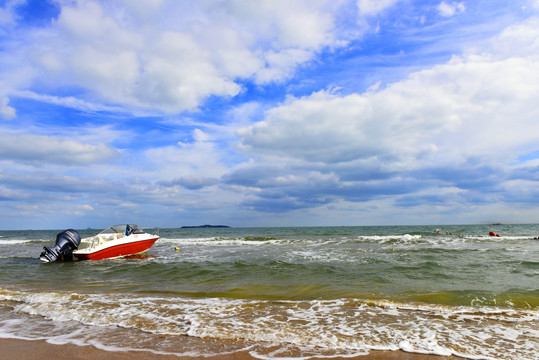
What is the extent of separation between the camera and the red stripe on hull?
62.8 feet

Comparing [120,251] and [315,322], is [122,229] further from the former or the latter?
[315,322]

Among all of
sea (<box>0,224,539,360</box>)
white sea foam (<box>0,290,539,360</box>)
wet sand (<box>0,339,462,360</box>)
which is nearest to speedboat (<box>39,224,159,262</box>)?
sea (<box>0,224,539,360</box>)

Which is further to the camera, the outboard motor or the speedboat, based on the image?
the speedboat

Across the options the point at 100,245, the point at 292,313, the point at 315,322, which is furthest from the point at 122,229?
the point at 315,322

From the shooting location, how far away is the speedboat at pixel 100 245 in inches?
748

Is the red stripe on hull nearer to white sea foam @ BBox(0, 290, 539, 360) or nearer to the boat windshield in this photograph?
the boat windshield

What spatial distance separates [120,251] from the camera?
804 inches

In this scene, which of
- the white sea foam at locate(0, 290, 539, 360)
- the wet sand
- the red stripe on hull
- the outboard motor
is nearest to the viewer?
the wet sand

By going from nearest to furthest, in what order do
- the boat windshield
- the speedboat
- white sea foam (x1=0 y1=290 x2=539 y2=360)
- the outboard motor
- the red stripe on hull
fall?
white sea foam (x1=0 y1=290 x2=539 y2=360), the outboard motor, the speedboat, the red stripe on hull, the boat windshield

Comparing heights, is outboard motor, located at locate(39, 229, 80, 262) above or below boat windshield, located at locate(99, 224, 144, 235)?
below

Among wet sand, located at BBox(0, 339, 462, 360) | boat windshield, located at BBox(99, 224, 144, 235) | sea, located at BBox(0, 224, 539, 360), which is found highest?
boat windshield, located at BBox(99, 224, 144, 235)

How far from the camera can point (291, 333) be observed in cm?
529

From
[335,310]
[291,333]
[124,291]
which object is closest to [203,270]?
[124,291]

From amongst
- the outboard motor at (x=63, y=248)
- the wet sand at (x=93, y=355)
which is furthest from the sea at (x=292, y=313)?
the outboard motor at (x=63, y=248)
